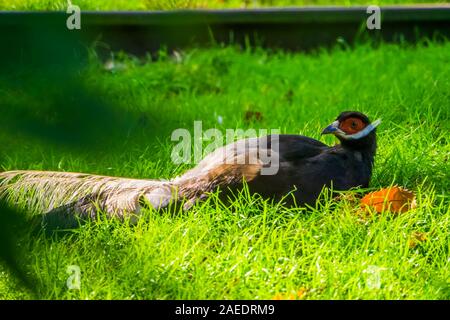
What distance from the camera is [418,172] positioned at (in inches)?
143

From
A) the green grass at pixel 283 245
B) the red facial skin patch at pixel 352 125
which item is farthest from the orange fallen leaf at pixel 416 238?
the red facial skin patch at pixel 352 125

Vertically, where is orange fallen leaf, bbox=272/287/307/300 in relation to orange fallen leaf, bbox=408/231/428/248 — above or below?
below

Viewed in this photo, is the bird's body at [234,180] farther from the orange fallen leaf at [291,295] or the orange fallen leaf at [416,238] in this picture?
the orange fallen leaf at [291,295]

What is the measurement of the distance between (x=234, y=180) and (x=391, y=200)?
23.4 inches

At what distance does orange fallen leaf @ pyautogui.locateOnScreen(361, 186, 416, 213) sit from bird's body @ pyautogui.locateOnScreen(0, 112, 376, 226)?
0.38 ft

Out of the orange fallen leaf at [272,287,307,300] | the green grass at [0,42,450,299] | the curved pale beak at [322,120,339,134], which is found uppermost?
the curved pale beak at [322,120,339,134]

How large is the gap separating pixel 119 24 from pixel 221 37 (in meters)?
0.90

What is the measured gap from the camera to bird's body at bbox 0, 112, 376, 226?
315 cm

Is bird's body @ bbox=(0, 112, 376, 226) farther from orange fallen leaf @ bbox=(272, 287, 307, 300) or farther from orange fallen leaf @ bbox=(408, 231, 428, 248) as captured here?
orange fallen leaf @ bbox=(272, 287, 307, 300)

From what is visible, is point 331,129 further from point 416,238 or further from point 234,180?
point 416,238

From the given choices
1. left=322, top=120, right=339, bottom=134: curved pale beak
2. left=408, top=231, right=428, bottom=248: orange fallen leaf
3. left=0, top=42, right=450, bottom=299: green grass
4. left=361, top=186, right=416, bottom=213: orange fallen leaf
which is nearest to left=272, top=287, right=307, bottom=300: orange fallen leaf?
left=0, top=42, right=450, bottom=299: green grass

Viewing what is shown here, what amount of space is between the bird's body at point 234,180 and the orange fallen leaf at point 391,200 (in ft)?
0.38

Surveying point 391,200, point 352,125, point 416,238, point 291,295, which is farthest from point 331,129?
point 291,295
